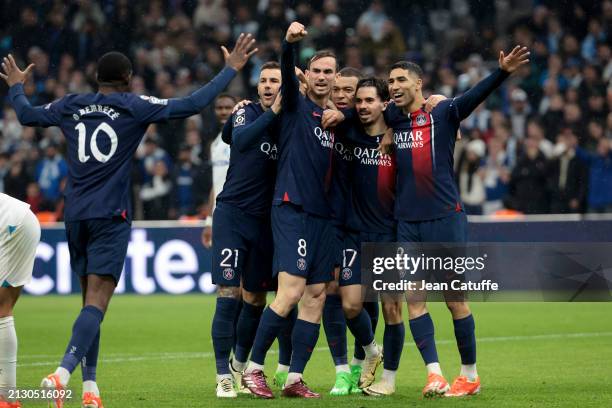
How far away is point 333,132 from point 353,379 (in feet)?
5.96

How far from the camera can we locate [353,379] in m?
8.44

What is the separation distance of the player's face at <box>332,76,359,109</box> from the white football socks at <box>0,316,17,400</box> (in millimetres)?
2975

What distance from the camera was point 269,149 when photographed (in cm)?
834

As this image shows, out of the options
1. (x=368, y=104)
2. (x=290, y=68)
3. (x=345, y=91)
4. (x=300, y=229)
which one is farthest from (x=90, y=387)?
(x=345, y=91)

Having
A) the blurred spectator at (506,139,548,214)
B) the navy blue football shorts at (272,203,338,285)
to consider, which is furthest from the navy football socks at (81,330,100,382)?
the blurred spectator at (506,139,548,214)

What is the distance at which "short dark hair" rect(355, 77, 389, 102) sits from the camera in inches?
327

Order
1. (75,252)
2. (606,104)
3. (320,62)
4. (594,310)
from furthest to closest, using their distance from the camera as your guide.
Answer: (606,104), (594,310), (320,62), (75,252)

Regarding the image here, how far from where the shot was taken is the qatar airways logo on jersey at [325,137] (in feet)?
26.4

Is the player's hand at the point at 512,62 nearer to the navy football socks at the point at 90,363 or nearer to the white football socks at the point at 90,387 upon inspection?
the navy football socks at the point at 90,363

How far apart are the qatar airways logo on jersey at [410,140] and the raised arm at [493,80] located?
0.32 metres

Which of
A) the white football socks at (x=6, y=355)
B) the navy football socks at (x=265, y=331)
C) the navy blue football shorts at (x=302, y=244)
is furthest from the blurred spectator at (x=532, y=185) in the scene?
the white football socks at (x=6, y=355)

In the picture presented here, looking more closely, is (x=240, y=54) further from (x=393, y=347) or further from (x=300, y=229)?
(x=393, y=347)

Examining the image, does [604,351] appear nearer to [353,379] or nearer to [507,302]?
[353,379]

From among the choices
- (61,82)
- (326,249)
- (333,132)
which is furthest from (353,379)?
(61,82)
